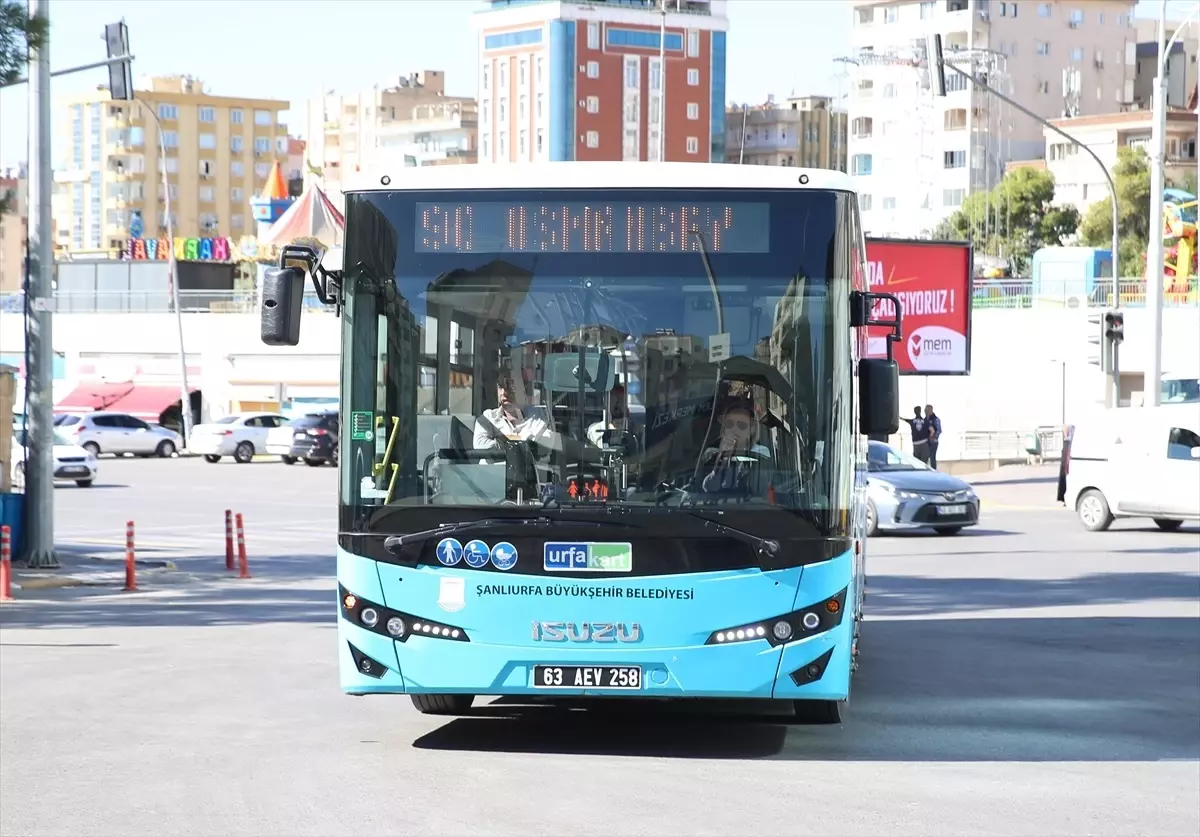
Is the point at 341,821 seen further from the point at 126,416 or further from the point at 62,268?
the point at 62,268

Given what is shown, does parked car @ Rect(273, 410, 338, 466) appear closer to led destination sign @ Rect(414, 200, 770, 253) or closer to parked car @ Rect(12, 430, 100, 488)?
parked car @ Rect(12, 430, 100, 488)

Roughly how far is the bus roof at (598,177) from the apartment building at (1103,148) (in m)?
94.5

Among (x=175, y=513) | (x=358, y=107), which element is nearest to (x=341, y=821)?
(x=175, y=513)

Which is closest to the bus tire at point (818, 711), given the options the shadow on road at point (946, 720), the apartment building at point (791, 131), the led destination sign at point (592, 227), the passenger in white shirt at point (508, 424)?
the shadow on road at point (946, 720)

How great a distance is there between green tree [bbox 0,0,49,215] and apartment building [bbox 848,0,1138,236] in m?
101

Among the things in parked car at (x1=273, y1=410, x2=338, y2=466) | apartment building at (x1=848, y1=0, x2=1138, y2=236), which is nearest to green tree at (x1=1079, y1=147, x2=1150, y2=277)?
apartment building at (x1=848, y1=0, x2=1138, y2=236)

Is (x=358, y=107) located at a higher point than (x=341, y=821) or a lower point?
higher

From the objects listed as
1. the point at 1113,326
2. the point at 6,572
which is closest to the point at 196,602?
the point at 6,572

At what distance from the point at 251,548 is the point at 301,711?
48.8 ft

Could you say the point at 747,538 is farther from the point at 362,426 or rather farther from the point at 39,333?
the point at 39,333

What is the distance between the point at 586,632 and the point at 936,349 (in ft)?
106

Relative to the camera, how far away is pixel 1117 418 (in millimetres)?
27578

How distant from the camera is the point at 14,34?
17188 mm

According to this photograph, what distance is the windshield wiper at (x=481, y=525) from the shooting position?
9297mm
